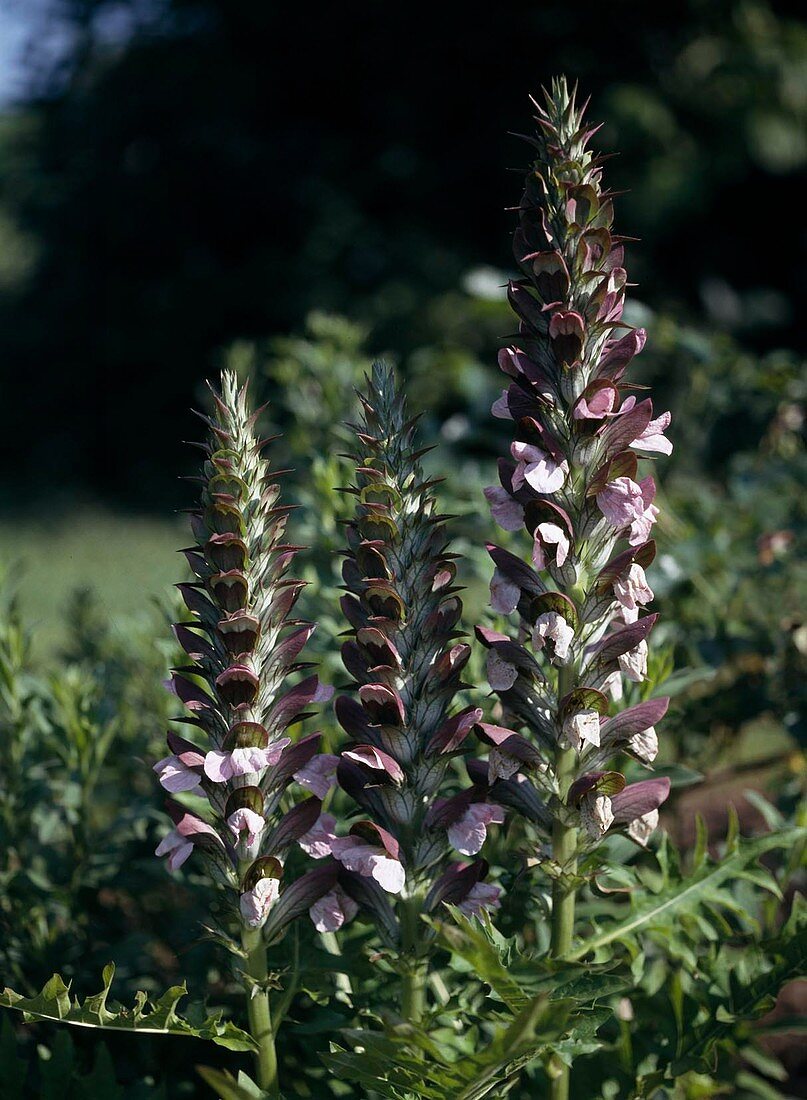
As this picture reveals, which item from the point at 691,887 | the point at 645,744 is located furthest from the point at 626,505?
the point at 691,887

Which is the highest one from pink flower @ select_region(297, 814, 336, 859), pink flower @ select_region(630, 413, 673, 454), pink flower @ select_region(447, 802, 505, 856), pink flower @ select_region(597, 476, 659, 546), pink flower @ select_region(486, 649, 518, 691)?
pink flower @ select_region(630, 413, 673, 454)

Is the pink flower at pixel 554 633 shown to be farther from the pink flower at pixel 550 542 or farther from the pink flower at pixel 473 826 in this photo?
the pink flower at pixel 473 826

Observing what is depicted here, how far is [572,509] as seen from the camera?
4.70 ft

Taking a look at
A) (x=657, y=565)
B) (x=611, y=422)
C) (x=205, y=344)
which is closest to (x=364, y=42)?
(x=205, y=344)

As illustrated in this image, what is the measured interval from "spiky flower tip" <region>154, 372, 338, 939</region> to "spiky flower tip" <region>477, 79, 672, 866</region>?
26cm

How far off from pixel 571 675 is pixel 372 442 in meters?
0.39

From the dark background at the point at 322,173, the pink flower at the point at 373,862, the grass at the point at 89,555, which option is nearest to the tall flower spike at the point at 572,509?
the pink flower at the point at 373,862

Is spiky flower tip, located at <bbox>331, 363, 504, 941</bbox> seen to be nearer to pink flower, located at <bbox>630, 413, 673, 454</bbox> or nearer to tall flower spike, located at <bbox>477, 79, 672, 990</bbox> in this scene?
tall flower spike, located at <bbox>477, 79, 672, 990</bbox>

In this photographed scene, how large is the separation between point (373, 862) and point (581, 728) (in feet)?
0.97

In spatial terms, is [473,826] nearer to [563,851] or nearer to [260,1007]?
[563,851]

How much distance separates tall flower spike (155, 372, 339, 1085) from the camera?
134 cm

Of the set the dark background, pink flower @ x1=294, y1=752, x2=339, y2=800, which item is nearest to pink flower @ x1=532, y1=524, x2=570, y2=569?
pink flower @ x1=294, y1=752, x2=339, y2=800

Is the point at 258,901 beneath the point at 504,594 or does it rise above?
beneath

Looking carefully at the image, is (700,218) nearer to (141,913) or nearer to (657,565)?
(657,565)
